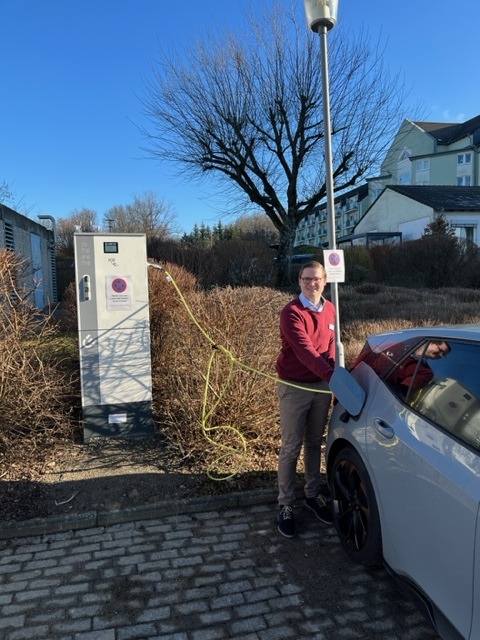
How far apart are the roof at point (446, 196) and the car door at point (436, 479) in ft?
96.1

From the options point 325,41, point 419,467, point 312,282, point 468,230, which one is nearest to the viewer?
point 419,467

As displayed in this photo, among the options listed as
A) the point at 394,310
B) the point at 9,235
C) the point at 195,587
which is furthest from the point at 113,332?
the point at 9,235

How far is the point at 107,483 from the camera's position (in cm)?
392

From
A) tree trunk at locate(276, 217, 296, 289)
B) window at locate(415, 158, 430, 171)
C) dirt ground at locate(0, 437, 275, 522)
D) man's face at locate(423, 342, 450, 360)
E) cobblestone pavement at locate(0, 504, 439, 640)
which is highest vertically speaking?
window at locate(415, 158, 430, 171)

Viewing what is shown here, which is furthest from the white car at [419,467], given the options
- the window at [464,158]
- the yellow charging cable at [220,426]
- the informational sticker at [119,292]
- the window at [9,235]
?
the window at [464,158]

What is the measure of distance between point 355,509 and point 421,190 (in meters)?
35.1

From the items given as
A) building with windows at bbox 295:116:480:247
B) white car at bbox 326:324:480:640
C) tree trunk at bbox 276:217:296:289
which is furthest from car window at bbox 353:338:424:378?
building with windows at bbox 295:116:480:247

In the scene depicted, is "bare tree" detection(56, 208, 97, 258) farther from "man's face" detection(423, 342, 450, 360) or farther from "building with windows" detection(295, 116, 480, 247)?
"man's face" detection(423, 342, 450, 360)

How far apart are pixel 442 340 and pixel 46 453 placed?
138 inches

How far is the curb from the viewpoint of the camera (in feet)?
10.9

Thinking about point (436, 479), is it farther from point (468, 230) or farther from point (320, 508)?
point (468, 230)

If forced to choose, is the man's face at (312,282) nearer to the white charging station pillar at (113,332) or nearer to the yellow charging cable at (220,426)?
the yellow charging cable at (220,426)

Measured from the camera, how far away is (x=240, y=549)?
312 centimetres

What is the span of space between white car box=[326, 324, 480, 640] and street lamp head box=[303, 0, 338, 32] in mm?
2852
